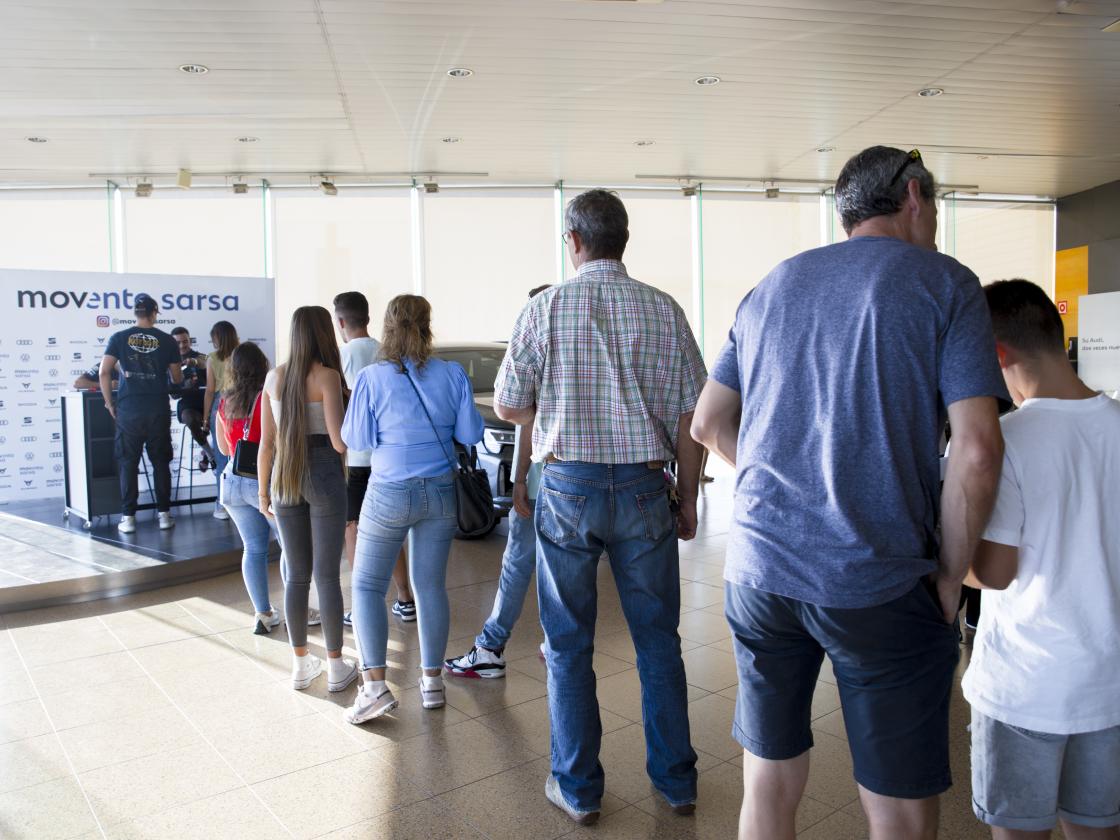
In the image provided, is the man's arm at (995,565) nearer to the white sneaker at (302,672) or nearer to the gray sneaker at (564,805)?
the gray sneaker at (564,805)

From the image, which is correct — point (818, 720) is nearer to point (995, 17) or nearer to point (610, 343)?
point (610, 343)

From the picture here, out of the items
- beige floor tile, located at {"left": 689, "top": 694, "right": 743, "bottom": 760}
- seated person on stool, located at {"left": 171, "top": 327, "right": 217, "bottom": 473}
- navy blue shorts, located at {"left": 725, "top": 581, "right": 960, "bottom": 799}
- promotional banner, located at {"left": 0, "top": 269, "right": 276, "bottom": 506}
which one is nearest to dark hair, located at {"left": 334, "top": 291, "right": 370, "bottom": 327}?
beige floor tile, located at {"left": 689, "top": 694, "right": 743, "bottom": 760}

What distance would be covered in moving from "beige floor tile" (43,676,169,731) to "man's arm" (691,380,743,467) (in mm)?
2658

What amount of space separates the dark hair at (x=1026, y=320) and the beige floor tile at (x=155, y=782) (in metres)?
2.54

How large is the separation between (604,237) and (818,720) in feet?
6.33

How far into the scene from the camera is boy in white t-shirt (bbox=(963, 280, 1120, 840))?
4.95 ft

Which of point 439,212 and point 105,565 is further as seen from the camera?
point 439,212

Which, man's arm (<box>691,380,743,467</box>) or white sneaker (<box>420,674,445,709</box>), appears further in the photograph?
white sneaker (<box>420,674,445,709</box>)

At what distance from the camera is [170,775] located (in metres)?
2.83

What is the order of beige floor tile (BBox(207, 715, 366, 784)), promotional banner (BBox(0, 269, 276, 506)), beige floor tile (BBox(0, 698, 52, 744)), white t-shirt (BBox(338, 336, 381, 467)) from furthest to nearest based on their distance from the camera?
promotional banner (BBox(0, 269, 276, 506))
white t-shirt (BBox(338, 336, 381, 467))
beige floor tile (BBox(0, 698, 52, 744))
beige floor tile (BBox(207, 715, 366, 784))

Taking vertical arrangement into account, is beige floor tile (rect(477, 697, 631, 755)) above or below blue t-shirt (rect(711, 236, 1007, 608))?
below

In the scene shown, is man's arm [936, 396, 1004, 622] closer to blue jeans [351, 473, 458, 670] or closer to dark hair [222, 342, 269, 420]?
blue jeans [351, 473, 458, 670]

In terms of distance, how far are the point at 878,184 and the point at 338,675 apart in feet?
9.42

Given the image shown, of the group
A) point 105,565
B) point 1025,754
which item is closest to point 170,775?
point 1025,754
